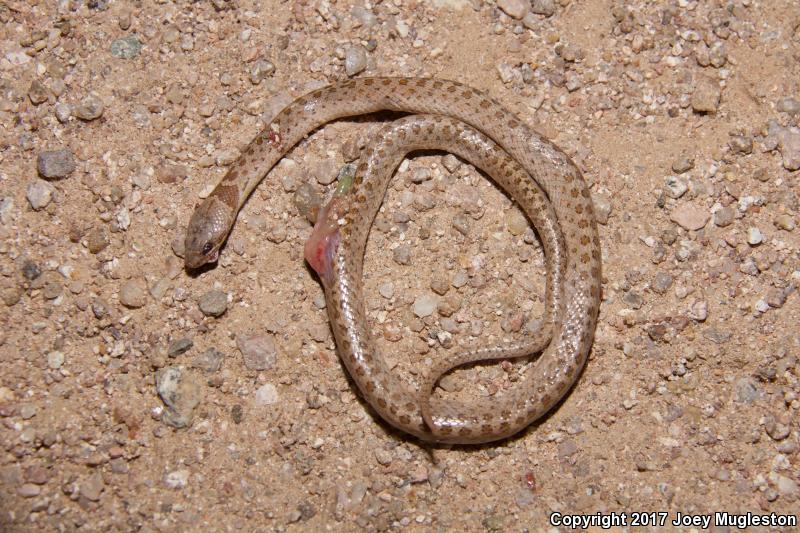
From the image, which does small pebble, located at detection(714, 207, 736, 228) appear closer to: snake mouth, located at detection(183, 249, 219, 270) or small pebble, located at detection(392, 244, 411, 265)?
small pebble, located at detection(392, 244, 411, 265)

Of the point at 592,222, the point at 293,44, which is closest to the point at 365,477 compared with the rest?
the point at 592,222

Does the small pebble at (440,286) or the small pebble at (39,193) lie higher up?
the small pebble at (440,286)

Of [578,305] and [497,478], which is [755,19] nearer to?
[578,305]

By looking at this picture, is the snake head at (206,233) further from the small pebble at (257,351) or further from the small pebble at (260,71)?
the small pebble at (260,71)

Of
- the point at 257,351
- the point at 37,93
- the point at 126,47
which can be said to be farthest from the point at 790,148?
the point at 37,93

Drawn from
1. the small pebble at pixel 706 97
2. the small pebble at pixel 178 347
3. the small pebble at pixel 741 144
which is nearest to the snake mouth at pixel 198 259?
the small pebble at pixel 178 347
